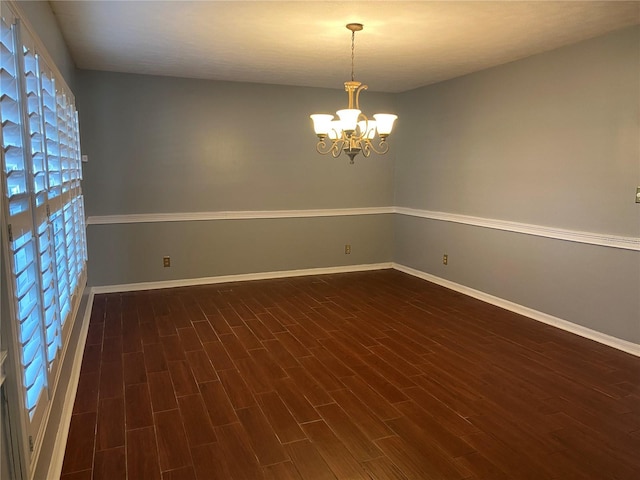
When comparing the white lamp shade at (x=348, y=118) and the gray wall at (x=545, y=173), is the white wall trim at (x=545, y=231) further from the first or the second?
the white lamp shade at (x=348, y=118)

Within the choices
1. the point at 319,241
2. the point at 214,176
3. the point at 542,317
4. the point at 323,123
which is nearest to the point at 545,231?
the point at 542,317

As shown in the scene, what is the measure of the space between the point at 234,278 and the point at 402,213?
2357 millimetres

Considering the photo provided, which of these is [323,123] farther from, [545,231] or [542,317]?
Answer: [542,317]

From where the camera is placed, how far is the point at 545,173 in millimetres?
4145

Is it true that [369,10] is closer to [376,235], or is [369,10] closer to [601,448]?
[601,448]

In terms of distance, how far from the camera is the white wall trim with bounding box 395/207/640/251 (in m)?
3.55

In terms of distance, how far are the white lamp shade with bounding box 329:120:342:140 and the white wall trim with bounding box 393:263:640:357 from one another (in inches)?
97.4

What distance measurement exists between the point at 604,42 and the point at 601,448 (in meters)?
2.93

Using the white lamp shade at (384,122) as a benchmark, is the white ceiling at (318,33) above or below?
above

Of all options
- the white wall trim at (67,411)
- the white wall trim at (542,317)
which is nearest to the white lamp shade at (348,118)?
the white wall trim at (67,411)

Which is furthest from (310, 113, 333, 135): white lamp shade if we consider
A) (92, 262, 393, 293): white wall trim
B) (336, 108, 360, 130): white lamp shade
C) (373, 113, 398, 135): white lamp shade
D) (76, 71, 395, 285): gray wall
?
(92, 262, 393, 293): white wall trim

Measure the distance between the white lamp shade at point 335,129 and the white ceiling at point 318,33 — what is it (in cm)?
66

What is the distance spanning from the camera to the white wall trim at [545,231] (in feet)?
Answer: 11.6

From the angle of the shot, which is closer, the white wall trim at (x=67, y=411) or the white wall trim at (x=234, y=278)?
the white wall trim at (x=67, y=411)
